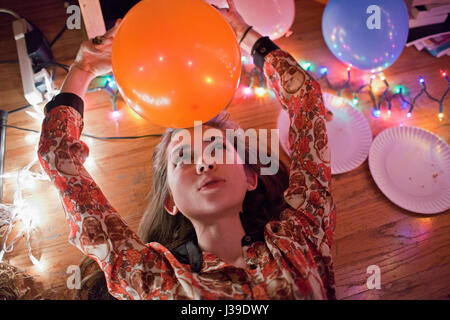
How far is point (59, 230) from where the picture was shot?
1297 mm

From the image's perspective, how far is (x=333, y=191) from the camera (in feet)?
4.59

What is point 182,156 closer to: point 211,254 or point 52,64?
point 211,254

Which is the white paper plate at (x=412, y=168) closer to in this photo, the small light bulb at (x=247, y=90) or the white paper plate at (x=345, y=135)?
the white paper plate at (x=345, y=135)

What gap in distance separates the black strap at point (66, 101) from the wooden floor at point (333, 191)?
32 centimetres

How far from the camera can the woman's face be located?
1.07 meters

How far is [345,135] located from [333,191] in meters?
0.27

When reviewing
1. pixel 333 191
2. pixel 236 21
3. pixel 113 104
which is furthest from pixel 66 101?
pixel 333 191

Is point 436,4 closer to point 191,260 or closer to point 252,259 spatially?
point 252,259

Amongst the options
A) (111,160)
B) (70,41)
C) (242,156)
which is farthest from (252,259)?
(70,41)

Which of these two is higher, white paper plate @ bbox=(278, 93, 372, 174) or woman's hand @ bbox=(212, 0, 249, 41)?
woman's hand @ bbox=(212, 0, 249, 41)

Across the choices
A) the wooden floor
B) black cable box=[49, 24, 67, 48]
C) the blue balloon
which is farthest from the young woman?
black cable box=[49, 24, 67, 48]

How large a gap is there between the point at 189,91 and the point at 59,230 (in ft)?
2.94

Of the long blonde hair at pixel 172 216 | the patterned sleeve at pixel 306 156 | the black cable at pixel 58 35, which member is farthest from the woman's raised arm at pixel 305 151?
the black cable at pixel 58 35

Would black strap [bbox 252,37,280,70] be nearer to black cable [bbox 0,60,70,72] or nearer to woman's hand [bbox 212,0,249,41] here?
woman's hand [bbox 212,0,249,41]
